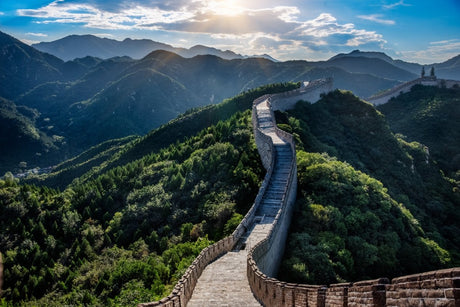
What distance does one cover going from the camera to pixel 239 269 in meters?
16.2

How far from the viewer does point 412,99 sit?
263 ft

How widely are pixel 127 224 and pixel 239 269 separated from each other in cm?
1747

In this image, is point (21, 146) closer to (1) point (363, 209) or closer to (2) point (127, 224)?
(2) point (127, 224)

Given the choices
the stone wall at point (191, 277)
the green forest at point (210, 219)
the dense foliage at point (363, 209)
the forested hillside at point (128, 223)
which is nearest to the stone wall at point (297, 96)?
the dense foliage at point (363, 209)

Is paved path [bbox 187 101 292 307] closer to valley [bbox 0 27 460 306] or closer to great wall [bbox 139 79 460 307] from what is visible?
great wall [bbox 139 79 460 307]

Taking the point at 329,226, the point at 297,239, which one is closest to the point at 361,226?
the point at 329,226

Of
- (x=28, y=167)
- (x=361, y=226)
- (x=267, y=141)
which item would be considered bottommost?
(x=28, y=167)

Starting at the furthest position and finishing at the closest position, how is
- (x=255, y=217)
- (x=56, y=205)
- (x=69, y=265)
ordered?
(x=56, y=205) → (x=69, y=265) → (x=255, y=217)

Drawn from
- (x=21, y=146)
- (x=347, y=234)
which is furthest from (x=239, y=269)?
(x=21, y=146)

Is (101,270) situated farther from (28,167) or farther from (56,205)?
(28,167)

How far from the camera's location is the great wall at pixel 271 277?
491 centimetres

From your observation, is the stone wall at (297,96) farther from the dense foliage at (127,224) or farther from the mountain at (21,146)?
the mountain at (21,146)

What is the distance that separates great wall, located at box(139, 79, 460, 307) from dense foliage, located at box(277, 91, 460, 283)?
1.79 m

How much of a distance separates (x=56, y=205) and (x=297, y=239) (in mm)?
26748
